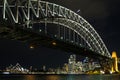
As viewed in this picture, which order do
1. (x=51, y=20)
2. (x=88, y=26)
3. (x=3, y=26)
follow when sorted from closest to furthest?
1. (x=3, y=26)
2. (x=51, y=20)
3. (x=88, y=26)

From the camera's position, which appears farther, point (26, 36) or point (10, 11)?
point (26, 36)

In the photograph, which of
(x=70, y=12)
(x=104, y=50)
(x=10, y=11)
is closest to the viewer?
(x=10, y=11)

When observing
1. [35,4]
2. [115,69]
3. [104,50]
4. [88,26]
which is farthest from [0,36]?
[115,69]

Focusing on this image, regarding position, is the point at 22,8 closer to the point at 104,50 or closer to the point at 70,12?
the point at 70,12

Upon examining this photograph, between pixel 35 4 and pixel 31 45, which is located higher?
Answer: pixel 35 4

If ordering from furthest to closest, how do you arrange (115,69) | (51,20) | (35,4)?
(115,69) < (51,20) < (35,4)

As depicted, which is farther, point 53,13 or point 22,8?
point 53,13

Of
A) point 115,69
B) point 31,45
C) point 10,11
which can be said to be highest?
point 10,11

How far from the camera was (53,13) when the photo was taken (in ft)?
251

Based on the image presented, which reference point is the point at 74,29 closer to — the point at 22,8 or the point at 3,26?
the point at 22,8

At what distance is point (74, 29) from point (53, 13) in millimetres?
17036

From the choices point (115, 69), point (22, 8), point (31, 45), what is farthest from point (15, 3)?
point (115, 69)

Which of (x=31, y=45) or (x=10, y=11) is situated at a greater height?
(x=10, y=11)

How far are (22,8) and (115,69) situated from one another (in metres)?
89.1
